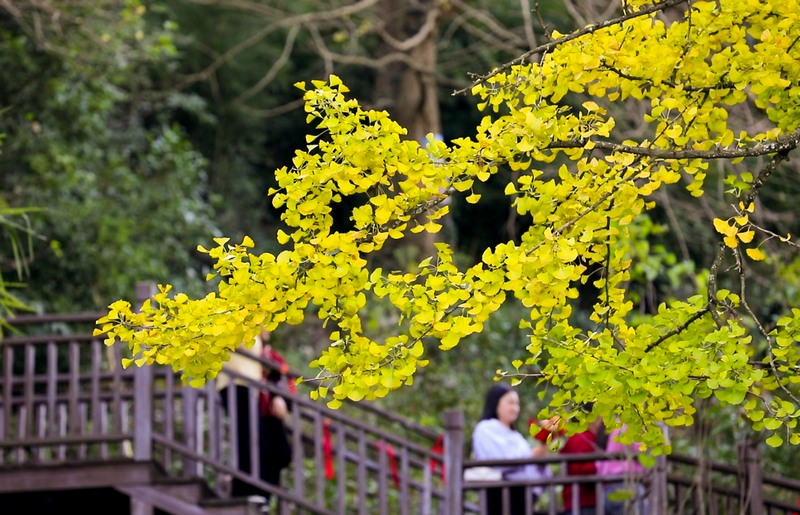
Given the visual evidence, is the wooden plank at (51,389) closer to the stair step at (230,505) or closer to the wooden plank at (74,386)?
the wooden plank at (74,386)

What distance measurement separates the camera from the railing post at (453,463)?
23.7ft

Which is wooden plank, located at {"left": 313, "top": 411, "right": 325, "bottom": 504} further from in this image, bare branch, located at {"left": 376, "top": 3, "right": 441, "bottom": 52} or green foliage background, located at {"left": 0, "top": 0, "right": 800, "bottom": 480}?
bare branch, located at {"left": 376, "top": 3, "right": 441, "bottom": 52}

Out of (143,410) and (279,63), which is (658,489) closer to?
(143,410)

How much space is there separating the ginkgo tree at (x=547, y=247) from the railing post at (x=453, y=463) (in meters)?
2.91

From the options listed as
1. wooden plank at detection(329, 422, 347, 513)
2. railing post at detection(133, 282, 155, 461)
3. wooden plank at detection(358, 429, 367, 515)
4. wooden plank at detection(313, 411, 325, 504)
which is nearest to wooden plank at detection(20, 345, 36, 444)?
railing post at detection(133, 282, 155, 461)

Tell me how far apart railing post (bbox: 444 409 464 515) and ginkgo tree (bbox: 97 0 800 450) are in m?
2.91

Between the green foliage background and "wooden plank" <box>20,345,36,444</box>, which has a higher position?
the green foliage background

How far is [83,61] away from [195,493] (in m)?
4.83

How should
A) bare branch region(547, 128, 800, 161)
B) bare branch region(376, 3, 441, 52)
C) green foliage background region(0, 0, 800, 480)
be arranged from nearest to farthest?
bare branch region(547, 128, 800, 161)
green foliage background region(0, 0, 800, 480)
bare branch region(376, 3, 441, 52)

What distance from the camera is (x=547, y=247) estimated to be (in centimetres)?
378

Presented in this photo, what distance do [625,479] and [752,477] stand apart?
0.63 metres

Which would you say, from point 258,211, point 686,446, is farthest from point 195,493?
point 258,211

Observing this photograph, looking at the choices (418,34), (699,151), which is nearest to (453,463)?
(699,151)

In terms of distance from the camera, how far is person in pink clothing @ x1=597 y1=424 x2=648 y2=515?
→ 6.82m
